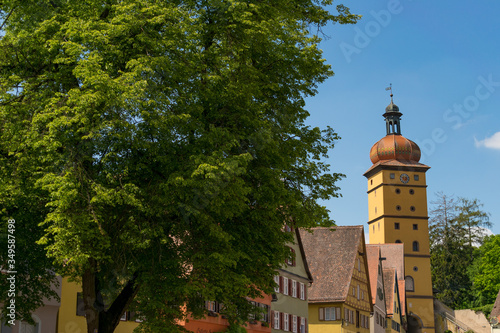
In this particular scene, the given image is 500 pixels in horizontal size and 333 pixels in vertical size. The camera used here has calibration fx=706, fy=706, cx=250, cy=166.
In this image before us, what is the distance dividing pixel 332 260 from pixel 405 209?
170 ft

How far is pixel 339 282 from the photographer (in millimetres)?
50188

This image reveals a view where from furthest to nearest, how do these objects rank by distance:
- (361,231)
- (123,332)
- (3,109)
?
1. (361,231)
2. (123,332)
3. (3,109)

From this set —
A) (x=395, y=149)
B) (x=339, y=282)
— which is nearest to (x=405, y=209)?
(x=395, y=149)

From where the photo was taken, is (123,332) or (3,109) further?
(123,332)

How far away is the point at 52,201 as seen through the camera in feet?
55.5

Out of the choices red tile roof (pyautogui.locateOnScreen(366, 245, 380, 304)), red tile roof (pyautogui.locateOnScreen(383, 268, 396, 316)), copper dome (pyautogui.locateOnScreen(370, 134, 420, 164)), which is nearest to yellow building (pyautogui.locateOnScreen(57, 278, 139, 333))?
red tile roof (pyautogui.locateOnScreen(366, 245, 380, 304))

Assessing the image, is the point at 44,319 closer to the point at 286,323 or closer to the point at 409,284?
the point at 286,323

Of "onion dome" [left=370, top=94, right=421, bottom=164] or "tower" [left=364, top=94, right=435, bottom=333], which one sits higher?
"onion dome" [left=370, top=94, right=421, bottom=164]

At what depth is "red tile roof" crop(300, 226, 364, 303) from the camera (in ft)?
163

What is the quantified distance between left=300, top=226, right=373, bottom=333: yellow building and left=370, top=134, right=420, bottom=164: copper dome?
54.6 metres

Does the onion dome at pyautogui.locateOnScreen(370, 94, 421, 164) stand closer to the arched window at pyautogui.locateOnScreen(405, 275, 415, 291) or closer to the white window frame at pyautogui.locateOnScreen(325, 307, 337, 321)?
the arched window at pyautogui.locateOnScreen(405, 275, 415, 291)

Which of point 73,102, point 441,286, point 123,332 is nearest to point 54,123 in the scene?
point 73,102

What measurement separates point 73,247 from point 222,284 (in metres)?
3.85

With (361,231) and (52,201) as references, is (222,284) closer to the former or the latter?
(52,201)
